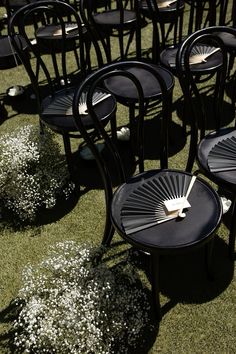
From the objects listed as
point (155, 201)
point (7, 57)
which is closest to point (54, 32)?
point (7, 57)

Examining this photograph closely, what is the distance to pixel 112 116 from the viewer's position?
117 inches

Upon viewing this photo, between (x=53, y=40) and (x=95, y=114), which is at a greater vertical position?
(x=95, y=114)

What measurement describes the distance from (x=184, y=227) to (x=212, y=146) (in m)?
0.75

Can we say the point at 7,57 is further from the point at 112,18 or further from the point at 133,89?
the point at 133,89

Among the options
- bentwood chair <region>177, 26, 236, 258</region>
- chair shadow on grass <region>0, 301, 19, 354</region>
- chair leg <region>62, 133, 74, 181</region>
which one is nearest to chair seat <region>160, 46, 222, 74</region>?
bentwood chair <region>177, 26, 236, 258</region>

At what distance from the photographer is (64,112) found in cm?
299

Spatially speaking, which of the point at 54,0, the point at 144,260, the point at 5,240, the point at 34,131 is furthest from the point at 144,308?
the point at 54,0

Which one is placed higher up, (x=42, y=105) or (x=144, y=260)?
(x=42, y=105)

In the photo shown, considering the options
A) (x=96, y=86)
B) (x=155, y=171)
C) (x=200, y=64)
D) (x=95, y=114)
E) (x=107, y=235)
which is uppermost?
(x=96, y=86)

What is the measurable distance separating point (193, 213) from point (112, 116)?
3.82ft

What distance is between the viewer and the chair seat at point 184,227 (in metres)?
1.93

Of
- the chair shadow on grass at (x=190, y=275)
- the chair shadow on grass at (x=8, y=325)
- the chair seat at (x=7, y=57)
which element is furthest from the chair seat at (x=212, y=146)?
the chair seat at (x=7, y=57)

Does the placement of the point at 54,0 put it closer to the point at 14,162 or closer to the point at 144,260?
the point at 14,162

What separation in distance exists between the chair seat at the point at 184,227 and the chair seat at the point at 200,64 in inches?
52.8
